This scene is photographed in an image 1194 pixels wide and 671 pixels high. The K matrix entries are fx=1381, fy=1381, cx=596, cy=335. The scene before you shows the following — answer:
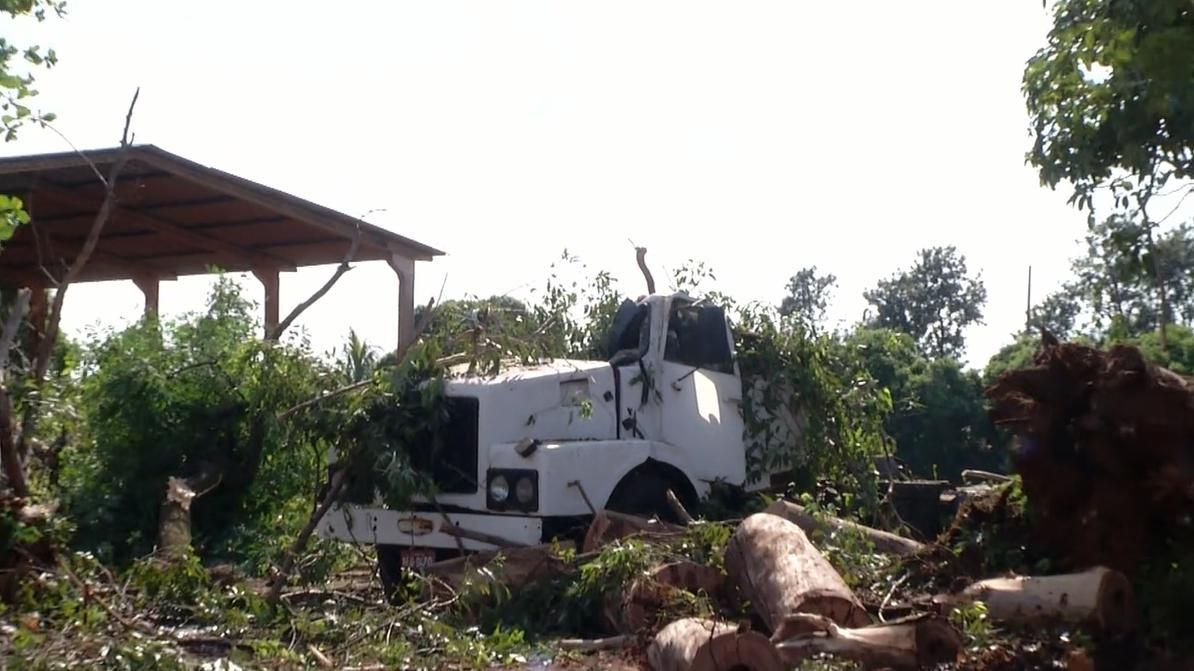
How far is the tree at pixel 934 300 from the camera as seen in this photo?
45750 mm

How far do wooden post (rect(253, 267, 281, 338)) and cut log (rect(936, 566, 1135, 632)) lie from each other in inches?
484

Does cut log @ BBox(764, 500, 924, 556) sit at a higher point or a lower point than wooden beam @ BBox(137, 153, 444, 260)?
lower

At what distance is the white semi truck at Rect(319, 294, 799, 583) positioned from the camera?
980 centimetres

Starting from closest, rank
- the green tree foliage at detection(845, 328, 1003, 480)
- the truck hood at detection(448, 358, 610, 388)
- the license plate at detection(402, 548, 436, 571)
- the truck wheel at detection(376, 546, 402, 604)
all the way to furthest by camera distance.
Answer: the license plate at detection(402, 548, 436, 571) → the truck hood at detection(448, 358, 610, 388) → the truck wheel at detection(376, 546, 402, 604) → the green tree foliage at detection(845, 328, 1003, 480)

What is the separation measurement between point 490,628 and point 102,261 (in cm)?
1348

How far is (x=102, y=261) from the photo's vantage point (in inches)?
796

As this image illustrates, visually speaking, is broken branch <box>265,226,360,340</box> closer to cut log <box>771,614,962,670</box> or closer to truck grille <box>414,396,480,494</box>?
truck grille <box>414,396,480,494</box>

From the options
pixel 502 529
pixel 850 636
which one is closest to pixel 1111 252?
pixel 850 636

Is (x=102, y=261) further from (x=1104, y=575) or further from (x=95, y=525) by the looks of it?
(x=1104, y=575)

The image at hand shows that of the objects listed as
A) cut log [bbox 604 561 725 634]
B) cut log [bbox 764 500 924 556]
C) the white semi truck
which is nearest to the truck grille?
the white semi truck

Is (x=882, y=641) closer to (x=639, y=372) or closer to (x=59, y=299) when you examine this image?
(x=639, y=372)

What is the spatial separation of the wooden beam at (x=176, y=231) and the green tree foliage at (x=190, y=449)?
15.4ft

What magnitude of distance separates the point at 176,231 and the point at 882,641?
44.2ft

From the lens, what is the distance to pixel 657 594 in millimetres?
8250
